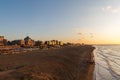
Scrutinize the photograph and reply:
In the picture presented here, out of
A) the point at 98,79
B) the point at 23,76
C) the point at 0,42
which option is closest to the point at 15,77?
the point at 23,76

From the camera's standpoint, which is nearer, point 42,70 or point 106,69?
point 42,70

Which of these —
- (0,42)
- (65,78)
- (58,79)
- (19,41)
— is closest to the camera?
(58,79)

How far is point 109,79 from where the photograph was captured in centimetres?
2414

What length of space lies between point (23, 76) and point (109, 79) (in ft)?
43.9

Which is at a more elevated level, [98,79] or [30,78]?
[30,78]

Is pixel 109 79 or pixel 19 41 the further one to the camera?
pixel 19 41

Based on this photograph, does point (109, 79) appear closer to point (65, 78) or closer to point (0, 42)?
point (65, 78)

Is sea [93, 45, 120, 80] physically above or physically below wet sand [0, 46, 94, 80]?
below

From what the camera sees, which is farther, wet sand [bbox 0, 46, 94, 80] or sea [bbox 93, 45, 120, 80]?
sea [bbox 93, 45, 120, 80]

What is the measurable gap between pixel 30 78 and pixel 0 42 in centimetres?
9458

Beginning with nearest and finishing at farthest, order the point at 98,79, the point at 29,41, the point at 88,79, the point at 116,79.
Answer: the point at 88,79, the point at 98,79, the point at 116,79, the point at 29,41

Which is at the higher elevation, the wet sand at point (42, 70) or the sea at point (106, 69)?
the wet sand at point (42, 70)

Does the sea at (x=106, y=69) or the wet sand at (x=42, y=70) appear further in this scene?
the sea at (x=106, y=69)

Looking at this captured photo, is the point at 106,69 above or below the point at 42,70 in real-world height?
below
